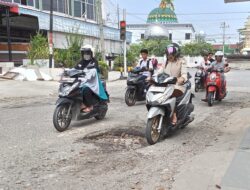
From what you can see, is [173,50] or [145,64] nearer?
[173,50]

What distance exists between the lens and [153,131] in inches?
279

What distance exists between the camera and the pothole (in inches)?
272

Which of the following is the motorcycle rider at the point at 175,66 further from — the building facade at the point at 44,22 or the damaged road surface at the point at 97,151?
the building facade at the point at 44,22

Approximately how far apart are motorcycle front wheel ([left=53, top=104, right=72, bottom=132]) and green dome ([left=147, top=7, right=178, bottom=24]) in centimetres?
7607

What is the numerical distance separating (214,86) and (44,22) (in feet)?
68.6

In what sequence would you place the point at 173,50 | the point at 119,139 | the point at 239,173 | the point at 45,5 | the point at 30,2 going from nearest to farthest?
1. the point at 239,173
2. the point at 119,139
3. the point at 173,50
4. the point at 30,2
5. the point at 45,5

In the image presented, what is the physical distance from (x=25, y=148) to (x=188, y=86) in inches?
131

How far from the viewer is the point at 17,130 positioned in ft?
27.6

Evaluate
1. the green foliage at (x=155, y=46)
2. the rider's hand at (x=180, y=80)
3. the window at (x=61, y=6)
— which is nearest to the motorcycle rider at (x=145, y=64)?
the rider's hand at (x=180, y=80)

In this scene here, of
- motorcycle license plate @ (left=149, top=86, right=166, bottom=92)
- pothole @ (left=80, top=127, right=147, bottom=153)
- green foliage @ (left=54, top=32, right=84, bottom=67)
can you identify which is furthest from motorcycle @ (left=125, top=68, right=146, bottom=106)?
green foliage @ (left=54, top=32, right=84, bottom=67)

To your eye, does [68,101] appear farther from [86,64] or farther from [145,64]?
[145,64]

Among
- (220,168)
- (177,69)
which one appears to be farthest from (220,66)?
(220,168)

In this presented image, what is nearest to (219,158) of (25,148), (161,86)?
(161,86)

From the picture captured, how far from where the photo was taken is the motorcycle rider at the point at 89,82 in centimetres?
865
